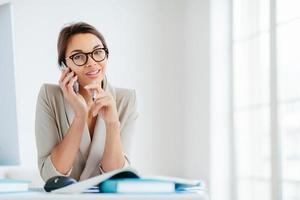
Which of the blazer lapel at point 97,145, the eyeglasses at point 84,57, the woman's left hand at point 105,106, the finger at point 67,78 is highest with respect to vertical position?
the eyeglasses at point 84,57

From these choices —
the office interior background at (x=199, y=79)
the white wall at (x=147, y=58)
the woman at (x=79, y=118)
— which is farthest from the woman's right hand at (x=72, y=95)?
the white wall at (x=147, y=58)

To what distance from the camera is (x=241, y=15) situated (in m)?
3.81

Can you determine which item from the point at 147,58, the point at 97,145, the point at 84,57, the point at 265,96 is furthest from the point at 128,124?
the point at 147,58

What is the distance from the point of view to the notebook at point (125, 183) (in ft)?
3.32

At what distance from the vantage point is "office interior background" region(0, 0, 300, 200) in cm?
326

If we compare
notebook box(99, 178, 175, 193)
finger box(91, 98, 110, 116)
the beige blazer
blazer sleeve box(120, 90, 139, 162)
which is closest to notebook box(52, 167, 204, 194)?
notebook box(99, 178, 175, 193)

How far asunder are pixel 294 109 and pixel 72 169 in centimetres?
170

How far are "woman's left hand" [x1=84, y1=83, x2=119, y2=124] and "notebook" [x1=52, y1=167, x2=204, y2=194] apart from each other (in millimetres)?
545

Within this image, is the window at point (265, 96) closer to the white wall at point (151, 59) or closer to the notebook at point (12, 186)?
the white wall at point (151, 59)

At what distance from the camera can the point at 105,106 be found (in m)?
Answer: 1.62

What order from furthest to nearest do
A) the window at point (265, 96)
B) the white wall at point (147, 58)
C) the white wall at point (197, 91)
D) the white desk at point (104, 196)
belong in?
the white wall at point (147, 58) → the white wall at point (197, 91) → the window at point (265, 96) → the white desk at point (104, 196)

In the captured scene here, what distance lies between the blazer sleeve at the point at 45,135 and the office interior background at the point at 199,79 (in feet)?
5.20

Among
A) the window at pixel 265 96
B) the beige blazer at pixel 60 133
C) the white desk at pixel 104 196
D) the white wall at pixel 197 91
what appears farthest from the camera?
the white wall at pixel 197 91

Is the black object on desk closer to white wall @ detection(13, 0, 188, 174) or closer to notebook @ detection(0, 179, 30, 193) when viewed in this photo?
notebook @ detection(0, 179, 30, 193)
